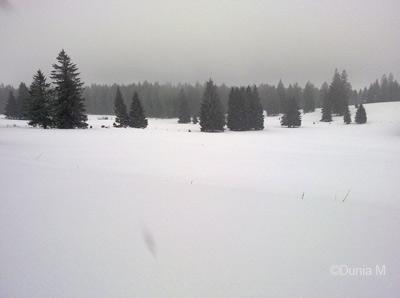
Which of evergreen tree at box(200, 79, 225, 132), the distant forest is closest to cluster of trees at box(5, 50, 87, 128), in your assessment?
evergreen tree at box(200, 79, 225, 132)

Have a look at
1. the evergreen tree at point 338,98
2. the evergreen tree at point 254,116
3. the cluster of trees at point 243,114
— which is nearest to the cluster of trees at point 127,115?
the cluster of trees at point 243,114

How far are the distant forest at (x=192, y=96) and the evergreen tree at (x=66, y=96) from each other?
223ft

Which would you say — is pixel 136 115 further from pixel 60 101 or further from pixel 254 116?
pixel 254 116

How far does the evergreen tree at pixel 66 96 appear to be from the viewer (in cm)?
3431

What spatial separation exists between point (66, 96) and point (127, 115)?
600 inches

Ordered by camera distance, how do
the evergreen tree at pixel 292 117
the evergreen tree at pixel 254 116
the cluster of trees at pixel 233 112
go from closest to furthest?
the cluster of trees at pixel 233 112 < the evergreen tree at pixel 254 116 < the evergreen tree at pixel 292 117

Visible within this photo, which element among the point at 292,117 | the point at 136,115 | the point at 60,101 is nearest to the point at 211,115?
the point at 136,115

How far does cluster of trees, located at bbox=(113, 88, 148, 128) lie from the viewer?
48250mm

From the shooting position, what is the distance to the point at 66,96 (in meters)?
34.5

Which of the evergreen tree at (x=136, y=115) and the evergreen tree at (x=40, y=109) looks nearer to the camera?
the evergreen tree at (x=40, y=109)

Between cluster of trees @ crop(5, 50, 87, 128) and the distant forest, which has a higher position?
the distant forest

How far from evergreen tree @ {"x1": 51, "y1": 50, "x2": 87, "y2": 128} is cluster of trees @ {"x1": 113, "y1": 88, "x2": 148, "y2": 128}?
12796 mm

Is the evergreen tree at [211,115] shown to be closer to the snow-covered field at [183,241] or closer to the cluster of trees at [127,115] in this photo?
the cluster of trees at [127,115]

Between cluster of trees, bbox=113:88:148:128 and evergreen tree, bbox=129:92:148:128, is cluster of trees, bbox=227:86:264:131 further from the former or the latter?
evergreen tree, bbox=129:92:148:128
